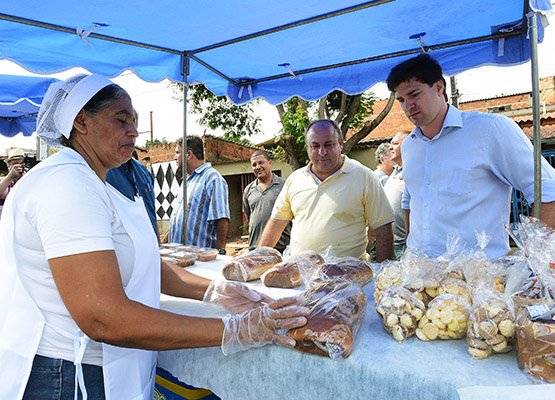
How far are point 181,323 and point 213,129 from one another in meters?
13.6

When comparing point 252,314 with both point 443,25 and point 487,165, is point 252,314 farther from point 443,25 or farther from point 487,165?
point 443,25

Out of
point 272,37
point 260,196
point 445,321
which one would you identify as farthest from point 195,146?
point 445,321

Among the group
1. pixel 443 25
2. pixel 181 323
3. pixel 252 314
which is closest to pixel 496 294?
pixel 252 314

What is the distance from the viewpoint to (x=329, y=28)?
272cm

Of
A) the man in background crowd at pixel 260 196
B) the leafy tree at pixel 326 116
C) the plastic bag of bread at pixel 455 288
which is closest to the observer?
the plastic bag of bread at pixel 455 288

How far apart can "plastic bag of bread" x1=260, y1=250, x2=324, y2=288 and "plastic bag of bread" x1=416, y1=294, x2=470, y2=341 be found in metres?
0.71

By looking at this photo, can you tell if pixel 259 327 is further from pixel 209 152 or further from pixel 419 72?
pixel 209 152

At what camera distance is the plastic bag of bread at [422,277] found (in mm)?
1331

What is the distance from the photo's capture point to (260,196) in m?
5.39

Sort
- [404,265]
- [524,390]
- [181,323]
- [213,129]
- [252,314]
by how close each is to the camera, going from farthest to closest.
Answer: [213,129]
[404,265]
[252,314]
[181,323]
[524,390]

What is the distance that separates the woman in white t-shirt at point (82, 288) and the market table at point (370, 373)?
111 millimetres

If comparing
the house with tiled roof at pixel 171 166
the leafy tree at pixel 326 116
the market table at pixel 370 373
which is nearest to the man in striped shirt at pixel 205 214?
the market table at pixel 370 373

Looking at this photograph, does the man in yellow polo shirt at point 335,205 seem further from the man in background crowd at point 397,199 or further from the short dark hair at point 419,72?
the man in background crowd at point 397,199

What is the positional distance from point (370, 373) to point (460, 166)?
1.58m
